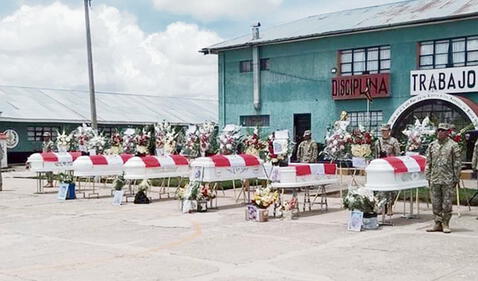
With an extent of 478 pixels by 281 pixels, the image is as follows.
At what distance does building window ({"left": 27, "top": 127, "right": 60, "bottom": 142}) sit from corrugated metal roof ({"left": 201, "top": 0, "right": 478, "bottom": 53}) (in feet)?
42.7

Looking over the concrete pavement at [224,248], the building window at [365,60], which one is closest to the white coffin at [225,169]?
the concrete pavement at [224,248]

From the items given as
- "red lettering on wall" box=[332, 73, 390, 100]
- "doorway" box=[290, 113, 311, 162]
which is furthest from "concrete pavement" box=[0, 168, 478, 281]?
"doorway" box=[290, 113, 311, 162]

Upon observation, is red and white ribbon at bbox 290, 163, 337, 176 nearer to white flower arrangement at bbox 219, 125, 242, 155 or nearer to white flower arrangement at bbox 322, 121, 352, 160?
white flower arrangement at bbox 322, 121, 352, 160

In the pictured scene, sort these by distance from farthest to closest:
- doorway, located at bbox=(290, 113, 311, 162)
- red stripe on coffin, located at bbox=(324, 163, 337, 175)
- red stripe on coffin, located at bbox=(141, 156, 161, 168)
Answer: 1. doorway, located at bbox=(290, 113, 311, 162)
2. red stripe on coffin, located at bbox=(141, 156, 161, 168)
3. red stripe on coffin, located at bbox=(324, 163, 337, 175)

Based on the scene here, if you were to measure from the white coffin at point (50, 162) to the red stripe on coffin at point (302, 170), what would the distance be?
1009cm

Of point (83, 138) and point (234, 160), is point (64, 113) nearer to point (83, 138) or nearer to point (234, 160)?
point (83, 138)

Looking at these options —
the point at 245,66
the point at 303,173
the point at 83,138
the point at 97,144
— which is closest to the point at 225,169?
the point at 303,173

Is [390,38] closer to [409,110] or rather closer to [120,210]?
[409,110]

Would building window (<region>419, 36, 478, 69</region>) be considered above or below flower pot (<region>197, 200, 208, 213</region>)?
above

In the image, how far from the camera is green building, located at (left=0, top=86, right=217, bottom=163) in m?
38.2

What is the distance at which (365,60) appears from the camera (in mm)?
27172

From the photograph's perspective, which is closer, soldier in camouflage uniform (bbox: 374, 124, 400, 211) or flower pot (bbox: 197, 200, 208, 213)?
soldier in camouflage uniform (bbox: 374, 124, 400, 211)

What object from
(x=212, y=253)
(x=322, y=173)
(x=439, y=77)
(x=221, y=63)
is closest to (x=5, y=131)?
(x=221, y=63)

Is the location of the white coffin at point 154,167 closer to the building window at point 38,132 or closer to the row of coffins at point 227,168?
the row of coffins at point 227,168
